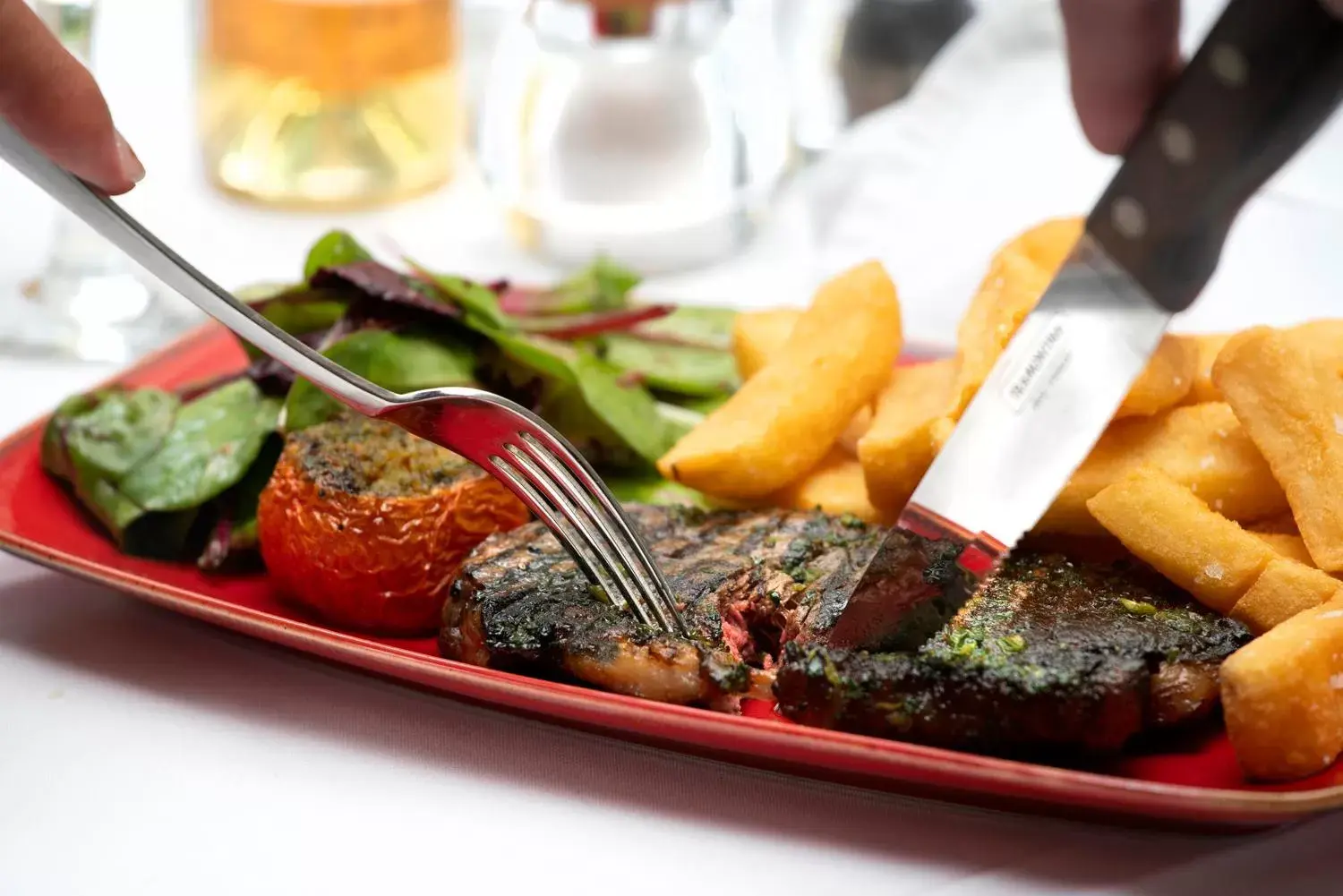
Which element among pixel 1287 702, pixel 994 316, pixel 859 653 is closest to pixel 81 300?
pixel 994 316

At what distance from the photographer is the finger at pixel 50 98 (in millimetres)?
1701

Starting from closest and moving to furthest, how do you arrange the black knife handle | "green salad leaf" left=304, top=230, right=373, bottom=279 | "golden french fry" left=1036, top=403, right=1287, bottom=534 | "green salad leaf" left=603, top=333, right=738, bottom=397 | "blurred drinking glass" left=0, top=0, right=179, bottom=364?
the black knife handle, "golden french fry" left=1036, top=403, right=1287, bottom=534, "green salad leaf" left=304, top=230, right=373, bottom=279, "green salad leaf" left=603, top=333, right=738, bottom=397, "blurred drinking glass" left=0, top=0, right=179, bottom=364

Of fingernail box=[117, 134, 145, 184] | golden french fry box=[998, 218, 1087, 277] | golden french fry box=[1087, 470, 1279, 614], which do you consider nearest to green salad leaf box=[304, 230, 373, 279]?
fingernail box=[117, 134, 145, 184]

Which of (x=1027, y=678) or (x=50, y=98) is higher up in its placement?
(x=50, y=98)

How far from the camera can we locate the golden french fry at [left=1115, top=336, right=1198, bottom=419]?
5.91ft

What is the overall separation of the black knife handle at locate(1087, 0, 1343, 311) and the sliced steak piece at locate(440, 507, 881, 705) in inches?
20.5

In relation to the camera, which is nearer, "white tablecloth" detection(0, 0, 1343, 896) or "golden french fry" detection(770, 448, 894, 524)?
"white tablecloth" detection(0, 0, 1343, 896)

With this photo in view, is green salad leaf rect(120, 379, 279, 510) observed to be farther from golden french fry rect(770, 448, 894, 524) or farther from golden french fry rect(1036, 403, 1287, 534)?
golden french fry rect(1036, 403, 1287, 534)

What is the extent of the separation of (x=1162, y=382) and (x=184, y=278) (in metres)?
→ 1.19

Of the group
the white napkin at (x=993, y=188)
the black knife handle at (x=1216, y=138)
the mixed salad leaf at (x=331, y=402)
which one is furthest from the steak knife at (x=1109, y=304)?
the white napkin at (x=993, y=188)

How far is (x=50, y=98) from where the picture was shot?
1.71 m

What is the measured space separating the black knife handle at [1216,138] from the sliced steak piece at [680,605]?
520 mm

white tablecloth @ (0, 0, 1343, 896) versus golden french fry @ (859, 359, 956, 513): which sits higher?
golden french fry @ (859, 359, 956, 513)

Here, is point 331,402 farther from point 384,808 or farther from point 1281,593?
point 1281,593
